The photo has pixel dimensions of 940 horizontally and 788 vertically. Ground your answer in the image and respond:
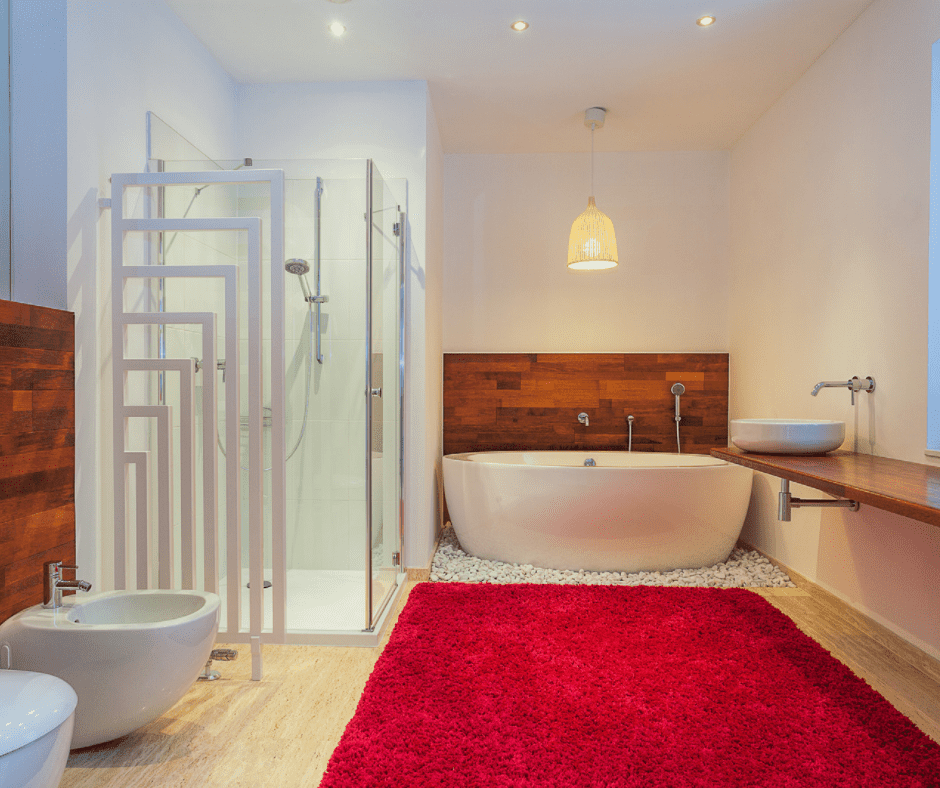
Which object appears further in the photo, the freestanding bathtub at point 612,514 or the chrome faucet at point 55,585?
the freestanding bathtub at point 612,514

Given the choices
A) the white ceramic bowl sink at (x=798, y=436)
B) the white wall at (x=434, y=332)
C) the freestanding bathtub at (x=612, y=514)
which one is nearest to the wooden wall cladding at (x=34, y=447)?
the white wall at (x=434, y=332)

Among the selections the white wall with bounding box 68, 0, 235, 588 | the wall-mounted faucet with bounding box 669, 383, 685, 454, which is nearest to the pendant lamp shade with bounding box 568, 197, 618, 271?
the wall-mounted faucet with bounding box 669, 383, 685, 454

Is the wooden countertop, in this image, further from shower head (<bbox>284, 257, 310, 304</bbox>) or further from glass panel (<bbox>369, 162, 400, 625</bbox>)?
shower head (<bbox>284, 257, 310, 304</bbox>)

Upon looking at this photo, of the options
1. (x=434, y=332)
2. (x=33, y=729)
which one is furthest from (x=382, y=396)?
(x=33, y=729)

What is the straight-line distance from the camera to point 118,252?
7.22 ft

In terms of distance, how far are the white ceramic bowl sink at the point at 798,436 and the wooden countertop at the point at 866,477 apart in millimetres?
35

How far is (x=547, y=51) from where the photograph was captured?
3150 millimetres

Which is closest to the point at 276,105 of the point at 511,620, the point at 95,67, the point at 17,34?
the point at 95,67

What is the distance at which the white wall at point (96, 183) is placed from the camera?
213 cm

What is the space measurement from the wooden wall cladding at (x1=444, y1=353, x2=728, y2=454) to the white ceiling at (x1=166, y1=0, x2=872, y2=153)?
5.11ft

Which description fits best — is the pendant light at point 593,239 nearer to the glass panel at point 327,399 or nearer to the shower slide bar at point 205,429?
the glass panel at point 327,399

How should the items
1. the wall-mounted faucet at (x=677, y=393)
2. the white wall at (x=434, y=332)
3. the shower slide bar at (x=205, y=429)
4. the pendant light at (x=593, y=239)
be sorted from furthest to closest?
the wall-mounted faucet at (x=677, y=393)
the pendant light at (x=593, y=239)
the white wall at (x=434, y=332)
the shower slide bar at (x=205, y=429)

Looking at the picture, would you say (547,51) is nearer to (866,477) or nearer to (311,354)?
(311,354)

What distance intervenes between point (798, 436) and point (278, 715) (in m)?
2.18
